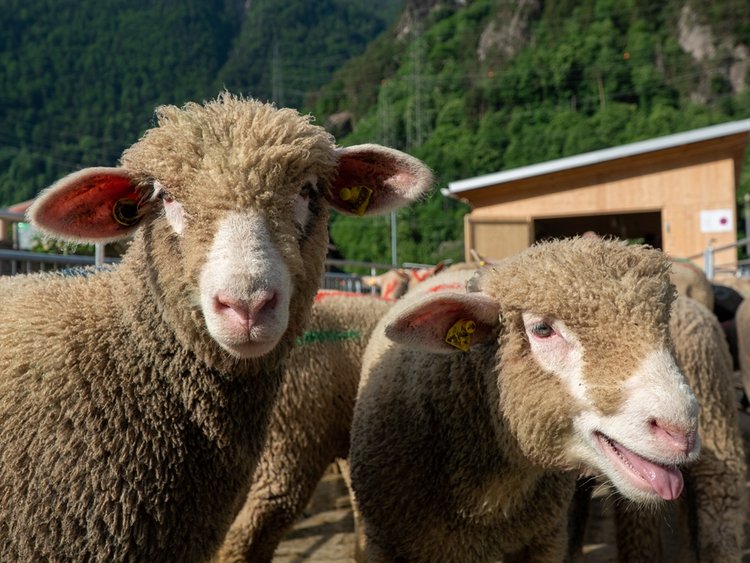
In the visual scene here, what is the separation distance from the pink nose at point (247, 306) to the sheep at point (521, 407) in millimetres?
579

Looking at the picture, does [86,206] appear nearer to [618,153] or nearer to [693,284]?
[693,284]

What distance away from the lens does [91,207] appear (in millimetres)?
2004

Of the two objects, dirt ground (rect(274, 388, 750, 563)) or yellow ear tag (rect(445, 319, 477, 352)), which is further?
dirt ground (rect(274, 388, 750, 563))

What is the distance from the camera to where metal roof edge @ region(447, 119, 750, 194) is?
41.1 ft

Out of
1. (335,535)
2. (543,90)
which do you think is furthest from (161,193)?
(543,90)

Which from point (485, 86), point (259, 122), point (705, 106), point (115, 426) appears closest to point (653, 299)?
point (259, 122)

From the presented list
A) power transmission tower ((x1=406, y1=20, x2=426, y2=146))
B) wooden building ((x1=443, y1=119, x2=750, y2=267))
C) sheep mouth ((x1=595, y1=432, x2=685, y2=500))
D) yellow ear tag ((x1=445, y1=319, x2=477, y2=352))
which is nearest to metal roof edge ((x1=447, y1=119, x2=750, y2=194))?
wooden building ((x1=443, y1=119, x2=750, y2=267))

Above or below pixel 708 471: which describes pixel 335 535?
below

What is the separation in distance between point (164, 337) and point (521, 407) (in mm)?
1102

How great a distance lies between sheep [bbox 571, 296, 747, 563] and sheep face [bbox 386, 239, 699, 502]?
47.8 inches

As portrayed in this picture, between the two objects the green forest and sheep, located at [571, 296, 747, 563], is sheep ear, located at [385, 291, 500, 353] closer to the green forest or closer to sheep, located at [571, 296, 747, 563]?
sheep, located at [571, 296, 747, 563]

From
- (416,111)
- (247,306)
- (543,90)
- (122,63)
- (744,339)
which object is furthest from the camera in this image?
(122,63)

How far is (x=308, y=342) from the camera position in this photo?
3.42 m

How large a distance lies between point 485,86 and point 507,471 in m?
75.8
